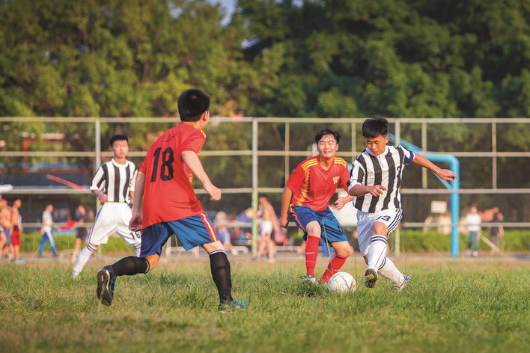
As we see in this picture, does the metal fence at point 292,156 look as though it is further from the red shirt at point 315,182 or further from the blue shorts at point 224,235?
the red shirt at point 315,182

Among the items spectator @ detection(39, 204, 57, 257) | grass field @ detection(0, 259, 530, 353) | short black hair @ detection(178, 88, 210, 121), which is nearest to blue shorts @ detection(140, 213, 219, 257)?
grass field @ detection(0, 259, 530, 353)

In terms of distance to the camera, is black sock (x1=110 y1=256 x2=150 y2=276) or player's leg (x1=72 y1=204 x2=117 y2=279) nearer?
black sock (x1=110 y1=256 x2=150 y2=276)

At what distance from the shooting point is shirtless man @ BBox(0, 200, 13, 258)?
14.5 meters

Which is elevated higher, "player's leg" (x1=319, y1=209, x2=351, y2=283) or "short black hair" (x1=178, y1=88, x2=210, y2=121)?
"short black hair" (x1=178, y1=88, x2=210, y2=121)

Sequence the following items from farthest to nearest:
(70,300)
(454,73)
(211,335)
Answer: (454,73)
(70,300)
(211,335)

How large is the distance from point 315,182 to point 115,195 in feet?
11.1

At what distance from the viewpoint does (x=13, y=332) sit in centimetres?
407

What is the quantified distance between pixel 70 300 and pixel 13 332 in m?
1.37

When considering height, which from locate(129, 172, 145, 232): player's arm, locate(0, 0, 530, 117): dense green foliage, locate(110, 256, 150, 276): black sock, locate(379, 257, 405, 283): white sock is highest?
locate(0, 0, 530, 117): dense green foliage

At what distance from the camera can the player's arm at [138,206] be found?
521 cm

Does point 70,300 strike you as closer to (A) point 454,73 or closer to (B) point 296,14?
(A) point 454,73

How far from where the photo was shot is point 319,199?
23.9 ft

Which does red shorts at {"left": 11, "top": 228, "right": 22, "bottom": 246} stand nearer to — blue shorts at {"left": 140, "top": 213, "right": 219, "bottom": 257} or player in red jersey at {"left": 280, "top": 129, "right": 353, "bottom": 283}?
player in red jersey at {"left": 280, "top": 129, "right": 353, "bottom": 283}

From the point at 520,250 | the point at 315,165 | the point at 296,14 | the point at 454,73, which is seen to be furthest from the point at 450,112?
the point at 315,165
